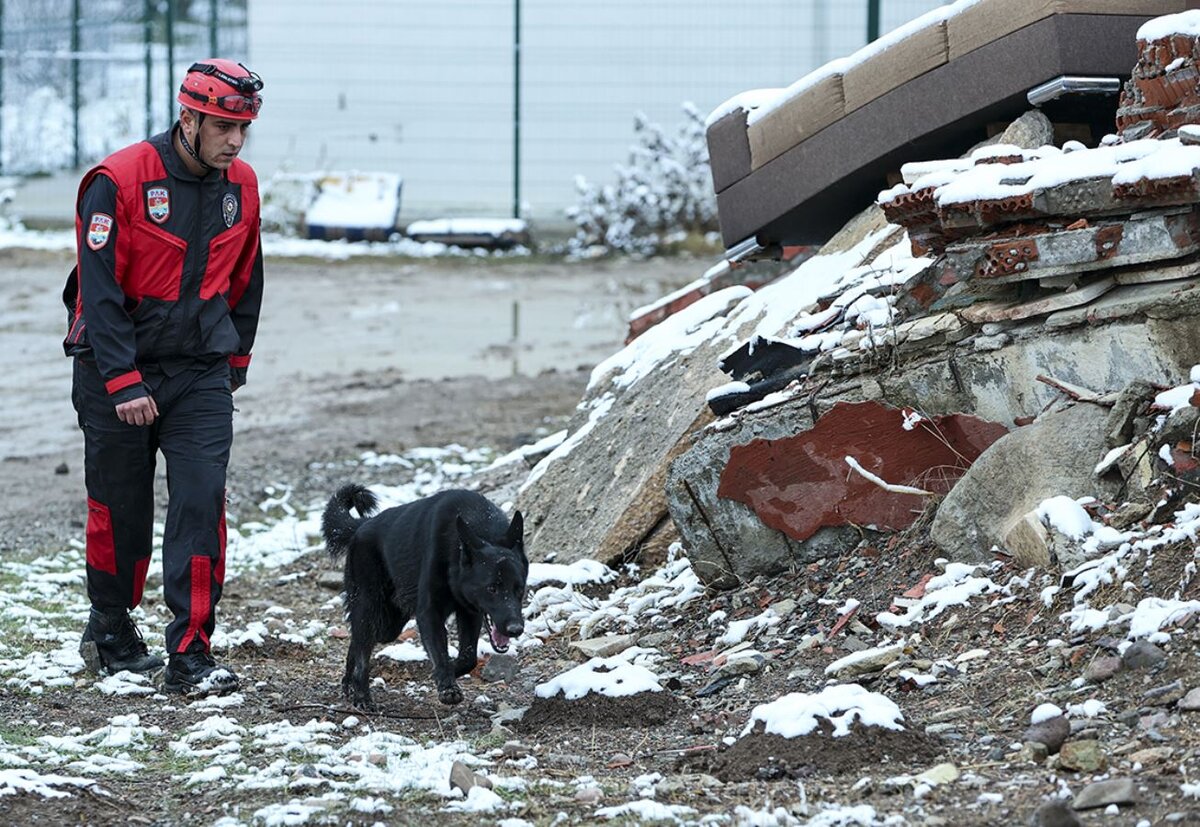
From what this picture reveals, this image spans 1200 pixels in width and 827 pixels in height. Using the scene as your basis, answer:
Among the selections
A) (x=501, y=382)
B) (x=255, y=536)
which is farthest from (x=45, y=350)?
(x=255, y=536)

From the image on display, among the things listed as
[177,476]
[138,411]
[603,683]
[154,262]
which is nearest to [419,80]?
[154,262]

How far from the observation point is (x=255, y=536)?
8648 mm

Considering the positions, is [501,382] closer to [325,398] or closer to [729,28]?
[325,398]

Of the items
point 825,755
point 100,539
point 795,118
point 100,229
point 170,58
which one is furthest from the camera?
point 170,58

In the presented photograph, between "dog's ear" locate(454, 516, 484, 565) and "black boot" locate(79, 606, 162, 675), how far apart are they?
55.3 inches

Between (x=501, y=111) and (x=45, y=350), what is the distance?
8.77 metres

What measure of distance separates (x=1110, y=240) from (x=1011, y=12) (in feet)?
6.17

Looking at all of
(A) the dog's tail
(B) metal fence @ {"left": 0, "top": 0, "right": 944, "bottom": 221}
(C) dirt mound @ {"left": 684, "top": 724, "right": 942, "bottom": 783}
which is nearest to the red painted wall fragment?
(A) the dog's tail

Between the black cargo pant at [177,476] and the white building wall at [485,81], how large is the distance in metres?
16.1

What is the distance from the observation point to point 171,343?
554 cm

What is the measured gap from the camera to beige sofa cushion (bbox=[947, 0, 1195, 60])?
6.61 metres

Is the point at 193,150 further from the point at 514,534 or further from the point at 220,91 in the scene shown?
the point at 514,534

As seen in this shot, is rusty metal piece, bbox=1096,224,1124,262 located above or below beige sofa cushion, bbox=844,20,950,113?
below

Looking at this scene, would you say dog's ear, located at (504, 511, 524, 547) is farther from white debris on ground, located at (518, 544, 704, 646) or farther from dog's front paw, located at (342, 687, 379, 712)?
white debris on ground, located at (518, 544, 704, 646)
